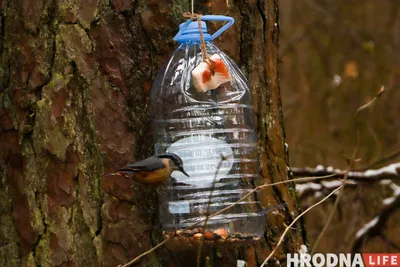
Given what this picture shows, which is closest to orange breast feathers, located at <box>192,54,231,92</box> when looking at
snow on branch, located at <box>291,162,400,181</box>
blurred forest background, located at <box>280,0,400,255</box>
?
snow on branch, located at <box>291,162,400,181</box>

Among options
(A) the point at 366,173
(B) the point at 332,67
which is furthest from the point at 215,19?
(B) the point at 332,67

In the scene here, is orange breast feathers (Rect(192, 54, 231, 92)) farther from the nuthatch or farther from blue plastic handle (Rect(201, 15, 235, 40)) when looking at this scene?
the nuthatch

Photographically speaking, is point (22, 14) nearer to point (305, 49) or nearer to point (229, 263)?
point (229, 263)

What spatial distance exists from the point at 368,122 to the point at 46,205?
4.10 metres

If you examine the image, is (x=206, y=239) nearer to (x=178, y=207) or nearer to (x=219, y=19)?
(x=178, y=207)

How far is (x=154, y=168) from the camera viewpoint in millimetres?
2773

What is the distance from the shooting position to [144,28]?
2.99 metres

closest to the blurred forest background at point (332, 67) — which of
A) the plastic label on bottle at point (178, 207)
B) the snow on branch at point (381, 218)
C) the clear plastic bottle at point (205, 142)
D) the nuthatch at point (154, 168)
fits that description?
the snow on branch at point (381, 218)

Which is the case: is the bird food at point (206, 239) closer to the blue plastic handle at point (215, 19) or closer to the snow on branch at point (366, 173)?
the blue plastic handle at point (215, 19)

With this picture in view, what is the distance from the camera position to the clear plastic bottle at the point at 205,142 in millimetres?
3006

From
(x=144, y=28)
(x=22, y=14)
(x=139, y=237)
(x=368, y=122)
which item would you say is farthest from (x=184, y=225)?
(x=368, y=122)

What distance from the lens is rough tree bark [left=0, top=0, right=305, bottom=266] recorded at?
2943 mm

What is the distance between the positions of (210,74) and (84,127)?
42 cm

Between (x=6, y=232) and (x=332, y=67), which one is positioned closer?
(x=6, y=232)
